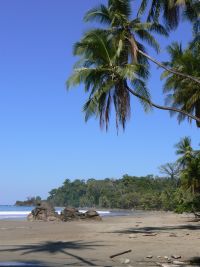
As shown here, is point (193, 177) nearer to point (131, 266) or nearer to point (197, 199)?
point (197, 199)

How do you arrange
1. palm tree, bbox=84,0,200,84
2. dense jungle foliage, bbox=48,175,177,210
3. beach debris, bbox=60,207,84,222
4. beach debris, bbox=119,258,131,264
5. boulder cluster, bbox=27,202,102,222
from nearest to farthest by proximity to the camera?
beach debris, bbox=119,258,131,264 → palm tree, bbox=84,0,200,84 → beach debris, bbox=60,207,84,222 → boulder cluster, bbox=27,202,102,222 → dense jungle foliage, bbox=48,175,177,210

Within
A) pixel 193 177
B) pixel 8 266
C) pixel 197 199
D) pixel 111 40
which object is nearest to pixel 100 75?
pixel 111 40

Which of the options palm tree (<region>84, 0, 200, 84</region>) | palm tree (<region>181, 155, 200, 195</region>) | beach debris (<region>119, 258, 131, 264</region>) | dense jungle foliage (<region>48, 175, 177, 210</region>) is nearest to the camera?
beach debris (<region>119, 258, 131, 264</region>)

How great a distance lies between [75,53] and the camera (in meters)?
22.9

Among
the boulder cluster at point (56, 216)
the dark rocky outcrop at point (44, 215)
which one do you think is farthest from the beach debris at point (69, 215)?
the dark rocky outcrop at point (44, 215)

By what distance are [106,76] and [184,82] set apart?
821 cm

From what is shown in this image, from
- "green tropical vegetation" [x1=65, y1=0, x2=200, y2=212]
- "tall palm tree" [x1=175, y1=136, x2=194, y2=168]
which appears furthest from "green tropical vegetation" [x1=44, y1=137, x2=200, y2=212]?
"green tropical vegetation" [x1=65, y1=0, x2=200, y2=212]

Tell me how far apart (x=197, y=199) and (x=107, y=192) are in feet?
364

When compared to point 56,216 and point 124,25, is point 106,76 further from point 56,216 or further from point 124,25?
point 56,216

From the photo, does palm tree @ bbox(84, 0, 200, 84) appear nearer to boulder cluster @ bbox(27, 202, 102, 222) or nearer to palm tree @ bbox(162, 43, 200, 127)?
palm tree @ bbox(162, 43, 200, 127)

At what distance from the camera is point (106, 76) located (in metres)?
20.1

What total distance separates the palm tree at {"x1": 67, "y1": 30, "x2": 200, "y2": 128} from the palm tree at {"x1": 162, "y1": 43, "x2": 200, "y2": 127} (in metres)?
2.96

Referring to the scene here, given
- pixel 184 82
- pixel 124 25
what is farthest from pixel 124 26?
pixel 184 82

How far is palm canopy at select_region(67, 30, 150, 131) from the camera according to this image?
A: 19.0 m
